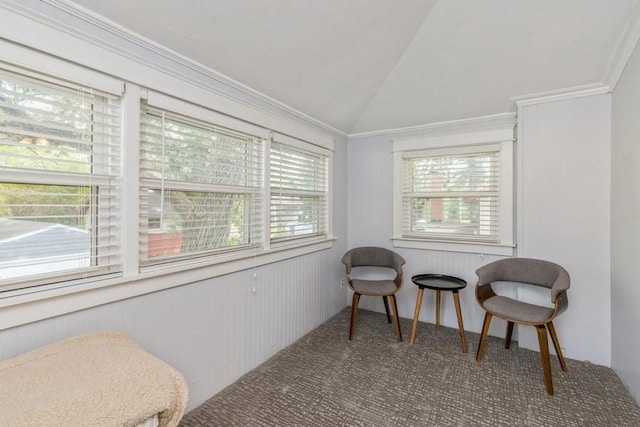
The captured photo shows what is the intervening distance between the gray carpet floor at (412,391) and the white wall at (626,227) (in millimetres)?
229

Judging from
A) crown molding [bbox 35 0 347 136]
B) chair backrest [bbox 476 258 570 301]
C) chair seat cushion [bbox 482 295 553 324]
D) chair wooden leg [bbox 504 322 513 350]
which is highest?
crown molding [bbox 35 0 347 136]

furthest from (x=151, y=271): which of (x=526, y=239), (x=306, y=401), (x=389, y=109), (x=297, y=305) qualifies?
(x=526, y=239)

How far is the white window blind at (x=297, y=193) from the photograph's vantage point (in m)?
2.52

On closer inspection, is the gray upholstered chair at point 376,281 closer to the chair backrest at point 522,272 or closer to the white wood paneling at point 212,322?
the white wood paneling at point 212,322

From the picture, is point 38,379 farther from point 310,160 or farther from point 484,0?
point 484,0

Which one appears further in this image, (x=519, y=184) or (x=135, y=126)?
(x=519, y=184)

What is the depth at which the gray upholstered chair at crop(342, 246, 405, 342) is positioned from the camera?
266cm

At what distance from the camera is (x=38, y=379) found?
0.96 m

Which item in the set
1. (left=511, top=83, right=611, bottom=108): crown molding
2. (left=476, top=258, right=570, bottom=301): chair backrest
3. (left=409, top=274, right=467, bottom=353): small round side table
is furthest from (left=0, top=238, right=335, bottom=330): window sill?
(left=511, top=83, right=611, bottom=108): crown molding

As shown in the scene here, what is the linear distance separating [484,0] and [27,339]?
3.01 m

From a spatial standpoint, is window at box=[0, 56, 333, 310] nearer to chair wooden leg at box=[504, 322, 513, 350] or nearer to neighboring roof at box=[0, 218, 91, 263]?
neighboring roof at box=[0, 218, 91, 263]

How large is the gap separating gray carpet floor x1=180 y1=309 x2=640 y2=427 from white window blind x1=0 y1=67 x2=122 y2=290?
43.5 inches

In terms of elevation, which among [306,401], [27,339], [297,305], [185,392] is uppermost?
[27,339]

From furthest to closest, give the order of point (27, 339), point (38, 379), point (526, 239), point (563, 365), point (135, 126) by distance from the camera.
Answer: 1. point (526, 239)
2. point (563, 365)
3. point (135, 126)
4. point (27, 339)
5. point (38, 379)
